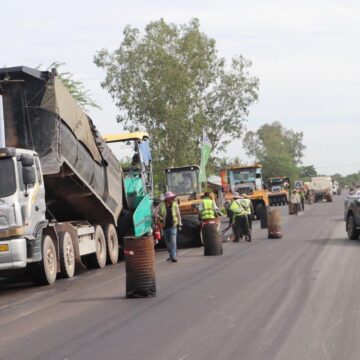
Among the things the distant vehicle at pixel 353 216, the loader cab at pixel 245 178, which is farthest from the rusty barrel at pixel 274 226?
the loader cab at pixel 245 178

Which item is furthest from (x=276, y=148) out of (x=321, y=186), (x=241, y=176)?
(x=241, y=176)

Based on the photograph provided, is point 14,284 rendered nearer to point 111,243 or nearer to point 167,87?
point 111,243

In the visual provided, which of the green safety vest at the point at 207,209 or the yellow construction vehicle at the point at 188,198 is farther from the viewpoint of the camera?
the yellow construction vehicle at the point at 188,198

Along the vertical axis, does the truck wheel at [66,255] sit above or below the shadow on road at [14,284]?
above

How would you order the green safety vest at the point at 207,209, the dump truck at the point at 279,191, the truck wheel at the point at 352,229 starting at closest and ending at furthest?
the green safety vest at the point at 207,209, the truck wheel at the point at 352,229, the dump truck at the point at 279,191

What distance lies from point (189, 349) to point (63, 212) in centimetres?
1028

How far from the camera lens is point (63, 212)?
17281mm

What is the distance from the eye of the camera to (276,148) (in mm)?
155375

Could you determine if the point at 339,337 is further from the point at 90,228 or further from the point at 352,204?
the point at 352,204

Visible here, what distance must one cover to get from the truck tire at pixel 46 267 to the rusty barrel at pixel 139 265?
3.10 metres

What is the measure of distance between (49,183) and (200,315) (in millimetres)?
7288

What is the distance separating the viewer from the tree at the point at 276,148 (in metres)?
146

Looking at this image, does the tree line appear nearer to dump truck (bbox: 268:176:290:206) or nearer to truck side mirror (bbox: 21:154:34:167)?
dump truck (bbox: 268:176:290:206)

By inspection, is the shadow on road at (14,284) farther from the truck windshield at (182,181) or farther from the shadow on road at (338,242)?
the truck windshield at (182,181)
